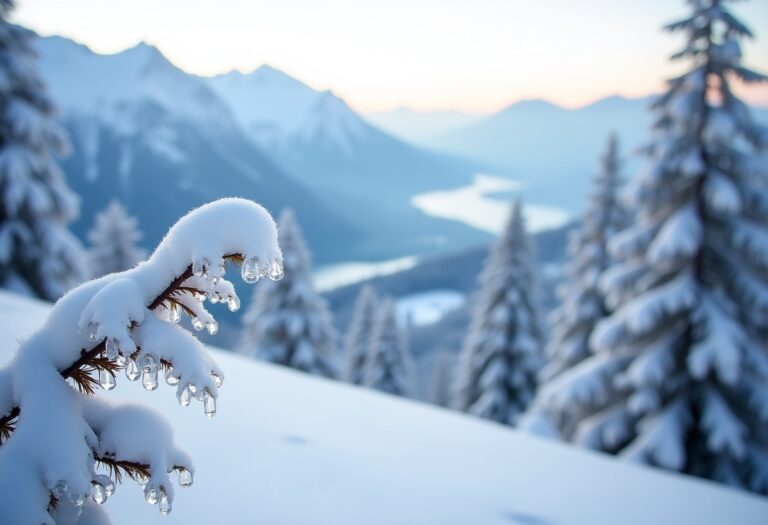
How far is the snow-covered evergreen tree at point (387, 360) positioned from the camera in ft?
67.6

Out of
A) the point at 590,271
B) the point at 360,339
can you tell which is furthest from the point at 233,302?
the point at 360,339

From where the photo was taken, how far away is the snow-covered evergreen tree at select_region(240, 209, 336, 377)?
47.2 feet

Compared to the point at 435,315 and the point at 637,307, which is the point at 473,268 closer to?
the point at 435,315

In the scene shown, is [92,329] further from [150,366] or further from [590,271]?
[590,271]

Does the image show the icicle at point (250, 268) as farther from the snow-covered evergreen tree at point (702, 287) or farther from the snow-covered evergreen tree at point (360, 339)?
the snow-covered evergreen tree at point (360, 339)

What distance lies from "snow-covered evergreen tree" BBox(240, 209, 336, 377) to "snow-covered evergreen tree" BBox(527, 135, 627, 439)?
625cm

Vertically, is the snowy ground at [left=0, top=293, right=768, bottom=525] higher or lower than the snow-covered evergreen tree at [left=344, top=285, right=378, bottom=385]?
lower

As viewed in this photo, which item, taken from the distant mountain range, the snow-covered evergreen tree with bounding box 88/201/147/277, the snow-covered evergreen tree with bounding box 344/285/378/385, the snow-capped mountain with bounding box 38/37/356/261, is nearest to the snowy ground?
the snow-covered evergreen tree with bounding box 88/201/147/277

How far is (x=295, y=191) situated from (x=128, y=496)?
161 metres

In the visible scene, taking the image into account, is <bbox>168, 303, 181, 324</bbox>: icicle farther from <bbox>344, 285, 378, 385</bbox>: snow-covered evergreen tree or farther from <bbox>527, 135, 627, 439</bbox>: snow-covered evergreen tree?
<bbox>344, 285, 378, 385</bbox>: snow-covered evergreen tree

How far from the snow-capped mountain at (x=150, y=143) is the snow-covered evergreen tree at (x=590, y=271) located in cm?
9117

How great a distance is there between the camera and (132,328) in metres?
1.08

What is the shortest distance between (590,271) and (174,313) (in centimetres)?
1459

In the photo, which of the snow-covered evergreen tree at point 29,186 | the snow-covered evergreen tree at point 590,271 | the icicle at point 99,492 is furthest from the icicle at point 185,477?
the snow-covered evergreen tree at point 590,271
